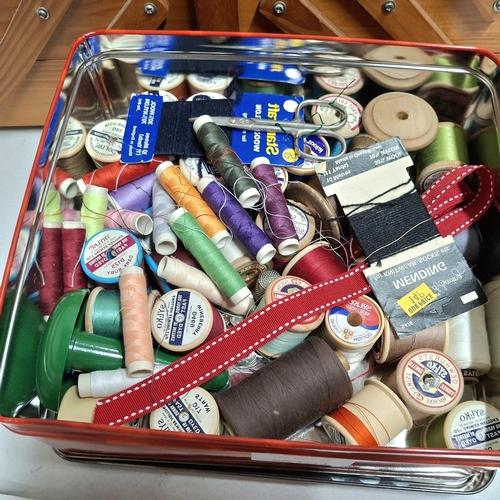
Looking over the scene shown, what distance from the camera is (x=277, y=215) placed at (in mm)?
1286

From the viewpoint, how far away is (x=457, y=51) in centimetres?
141

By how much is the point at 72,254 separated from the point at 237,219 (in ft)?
1.47

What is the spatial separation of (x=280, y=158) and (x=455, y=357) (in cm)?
72

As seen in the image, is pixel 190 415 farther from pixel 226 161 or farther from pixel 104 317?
pixel 226 161

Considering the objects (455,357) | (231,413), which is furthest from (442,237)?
(231,413)

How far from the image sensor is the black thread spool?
3.62 ft

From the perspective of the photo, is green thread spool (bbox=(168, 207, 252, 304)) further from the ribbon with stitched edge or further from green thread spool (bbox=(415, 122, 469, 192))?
green thread spool (bbox=(415, 122, 469, 192))

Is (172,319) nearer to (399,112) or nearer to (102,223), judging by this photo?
(102,223)

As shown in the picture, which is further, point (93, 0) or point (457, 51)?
point (93, 0)

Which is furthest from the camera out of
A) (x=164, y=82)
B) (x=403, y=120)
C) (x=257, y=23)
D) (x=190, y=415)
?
(x=257, y=23)

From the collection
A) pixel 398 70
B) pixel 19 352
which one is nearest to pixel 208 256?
pixel 19 352

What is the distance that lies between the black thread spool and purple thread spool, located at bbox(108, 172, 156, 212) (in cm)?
62

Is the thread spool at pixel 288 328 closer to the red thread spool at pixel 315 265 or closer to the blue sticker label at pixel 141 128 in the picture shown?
the red thread spool at pixel 315 265

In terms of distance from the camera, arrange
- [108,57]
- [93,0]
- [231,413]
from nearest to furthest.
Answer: [231,413], [108,57], [93,0]
